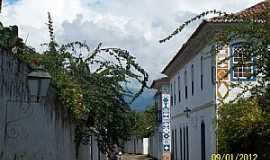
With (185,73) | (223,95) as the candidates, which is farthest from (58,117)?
(185,73)

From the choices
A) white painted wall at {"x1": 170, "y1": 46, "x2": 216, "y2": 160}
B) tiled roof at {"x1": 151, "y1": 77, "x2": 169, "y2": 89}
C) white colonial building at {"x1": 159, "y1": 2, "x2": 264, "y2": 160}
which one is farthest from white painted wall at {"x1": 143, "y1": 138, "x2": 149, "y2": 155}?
white painted wall at {"x1": 170, "y1": 46, "x2": 216, "y2": 160}

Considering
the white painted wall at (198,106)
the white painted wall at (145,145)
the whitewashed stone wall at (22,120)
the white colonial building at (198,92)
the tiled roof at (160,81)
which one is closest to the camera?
the whitewashed stone wall at (22,120)

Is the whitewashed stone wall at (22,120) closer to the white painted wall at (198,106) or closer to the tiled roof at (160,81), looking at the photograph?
the white painted wall at (198,106)

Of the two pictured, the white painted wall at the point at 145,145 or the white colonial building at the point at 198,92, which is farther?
the white painted wall at the point at 145,145

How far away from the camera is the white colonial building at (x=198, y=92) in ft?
90.0

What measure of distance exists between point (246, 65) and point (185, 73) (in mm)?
27432

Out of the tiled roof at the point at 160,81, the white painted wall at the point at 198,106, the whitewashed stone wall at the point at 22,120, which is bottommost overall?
the whitewashed stone wall at the point at 22,120

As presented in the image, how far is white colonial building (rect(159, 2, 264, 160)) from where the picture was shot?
27.4 meters

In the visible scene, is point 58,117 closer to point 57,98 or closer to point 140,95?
point 57,98

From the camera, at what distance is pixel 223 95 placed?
28.1 m

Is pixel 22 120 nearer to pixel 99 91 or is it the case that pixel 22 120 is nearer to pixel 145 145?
pixel 99 91
